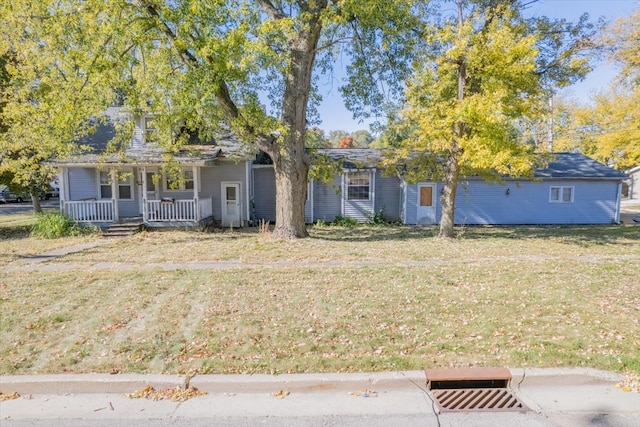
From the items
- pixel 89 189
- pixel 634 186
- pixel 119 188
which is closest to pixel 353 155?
pixel 119 188

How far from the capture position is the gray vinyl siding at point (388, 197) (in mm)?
18625

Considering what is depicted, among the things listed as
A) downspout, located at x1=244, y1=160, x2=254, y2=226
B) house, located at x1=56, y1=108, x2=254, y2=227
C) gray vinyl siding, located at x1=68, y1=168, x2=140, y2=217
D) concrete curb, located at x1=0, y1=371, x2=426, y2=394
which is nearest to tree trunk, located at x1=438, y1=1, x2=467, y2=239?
house, located at x1=56, y1=108, x2=254, y2=227

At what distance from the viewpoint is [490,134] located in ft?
35.2

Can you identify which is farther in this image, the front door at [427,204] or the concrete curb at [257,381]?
the front door at [427,204]

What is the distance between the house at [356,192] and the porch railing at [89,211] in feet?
3.25

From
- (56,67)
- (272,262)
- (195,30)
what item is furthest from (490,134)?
(56,67)

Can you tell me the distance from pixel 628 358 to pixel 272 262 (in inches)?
267

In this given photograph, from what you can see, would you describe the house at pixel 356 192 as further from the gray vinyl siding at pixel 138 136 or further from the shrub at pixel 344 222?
the shrub at pixel 344 222

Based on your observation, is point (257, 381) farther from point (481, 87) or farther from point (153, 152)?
point (153, 152)

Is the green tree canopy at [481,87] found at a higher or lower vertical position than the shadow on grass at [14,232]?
higher

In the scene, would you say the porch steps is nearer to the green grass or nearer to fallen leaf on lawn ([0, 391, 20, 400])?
the green grass

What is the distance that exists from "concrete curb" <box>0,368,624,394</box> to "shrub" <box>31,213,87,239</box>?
1200 centimetres

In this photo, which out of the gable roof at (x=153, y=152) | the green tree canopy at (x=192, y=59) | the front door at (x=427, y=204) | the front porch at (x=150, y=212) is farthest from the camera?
the front door at (x=427, y=204)

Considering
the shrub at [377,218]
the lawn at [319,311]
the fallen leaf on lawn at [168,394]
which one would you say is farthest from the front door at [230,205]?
the fallen leaf on lawn at [168,394]
